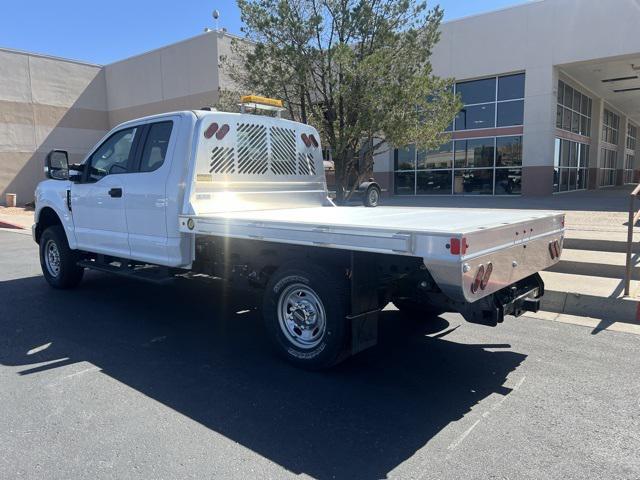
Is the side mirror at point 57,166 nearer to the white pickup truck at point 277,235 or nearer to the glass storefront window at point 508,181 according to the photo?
the white pickup truck at point 277,235

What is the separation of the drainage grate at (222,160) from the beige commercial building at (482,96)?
17583 mm

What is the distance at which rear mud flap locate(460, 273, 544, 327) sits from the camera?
394 centimetres

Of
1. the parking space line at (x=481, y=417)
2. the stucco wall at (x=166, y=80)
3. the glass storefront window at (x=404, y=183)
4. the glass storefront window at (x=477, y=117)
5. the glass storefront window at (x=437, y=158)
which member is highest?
the stucco wall at (x=166, y=80)

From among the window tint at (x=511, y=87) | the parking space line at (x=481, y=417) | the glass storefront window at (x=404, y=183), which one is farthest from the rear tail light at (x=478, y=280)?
the glass storefront window at (x=404, y=183)

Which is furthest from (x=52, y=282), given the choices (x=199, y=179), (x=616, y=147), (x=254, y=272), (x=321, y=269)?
(x=616, y=147)

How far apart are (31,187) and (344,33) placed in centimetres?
2512

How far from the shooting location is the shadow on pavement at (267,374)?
10.6 ft

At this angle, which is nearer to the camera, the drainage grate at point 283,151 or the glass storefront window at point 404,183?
the drainage grate at point 283,151

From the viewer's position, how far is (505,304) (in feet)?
13.8

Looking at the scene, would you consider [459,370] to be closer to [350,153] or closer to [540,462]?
[540,462]

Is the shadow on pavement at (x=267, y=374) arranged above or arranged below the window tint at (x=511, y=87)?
below

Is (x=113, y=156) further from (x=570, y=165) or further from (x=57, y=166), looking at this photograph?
(x=570, y=165)

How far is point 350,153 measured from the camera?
955cm

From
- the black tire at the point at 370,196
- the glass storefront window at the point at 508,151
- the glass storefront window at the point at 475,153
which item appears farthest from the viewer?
the glass storefront window at the point at 475,153
